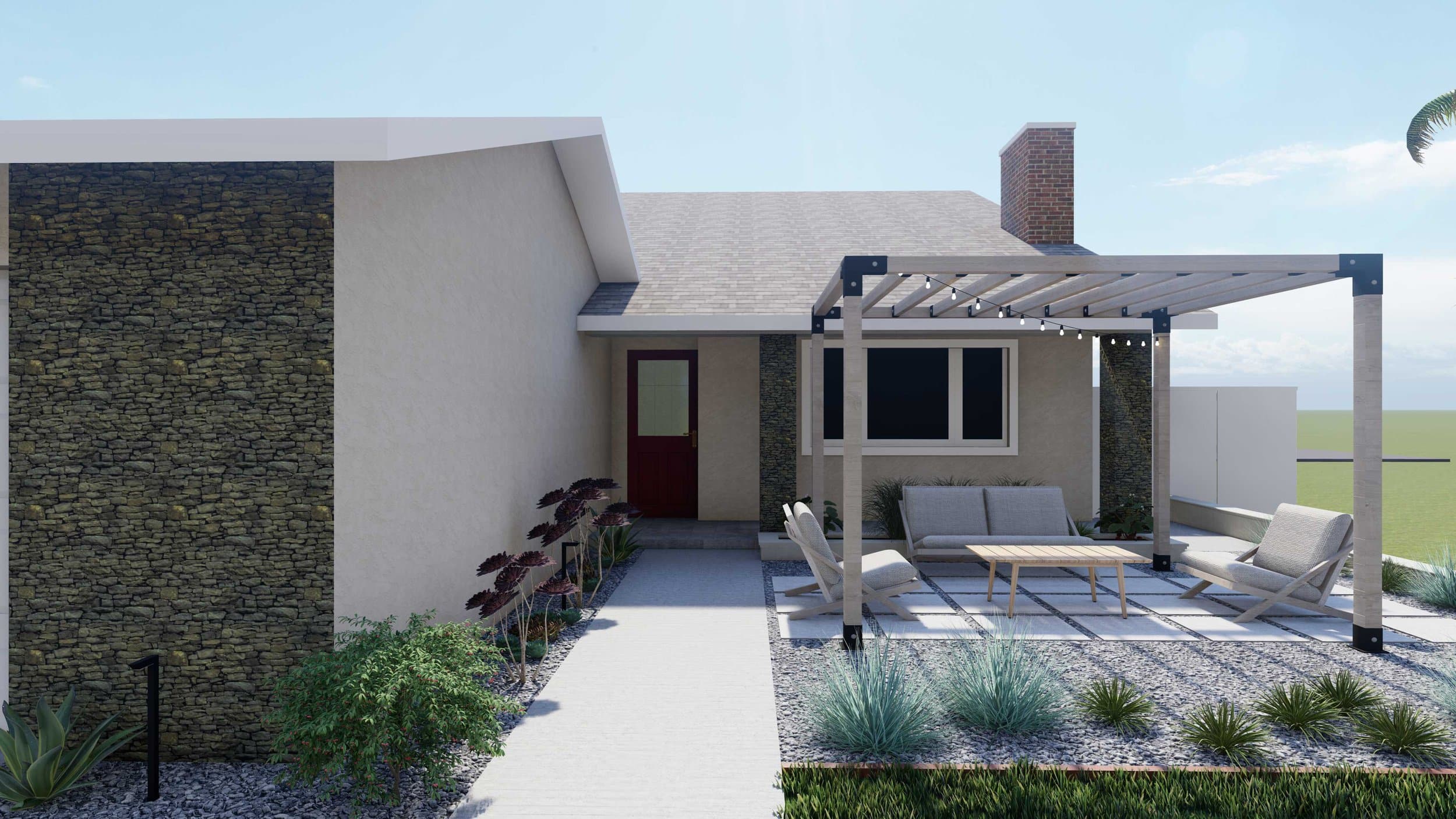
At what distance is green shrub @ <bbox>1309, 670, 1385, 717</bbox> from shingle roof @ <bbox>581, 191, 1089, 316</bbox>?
6523 mm

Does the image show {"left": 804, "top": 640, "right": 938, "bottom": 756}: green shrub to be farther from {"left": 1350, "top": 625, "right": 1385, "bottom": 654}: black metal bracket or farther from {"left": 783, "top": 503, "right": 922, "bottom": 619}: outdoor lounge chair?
{"left": 1350, "top": 625, "right": 1385, "bottom": 654}: black metal bracket

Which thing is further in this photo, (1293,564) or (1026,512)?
(1026,512)

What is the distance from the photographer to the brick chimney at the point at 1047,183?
493 inches

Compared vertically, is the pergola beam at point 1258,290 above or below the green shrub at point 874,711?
above

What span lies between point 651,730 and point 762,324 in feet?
19.9

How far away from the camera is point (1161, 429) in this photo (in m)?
8.58

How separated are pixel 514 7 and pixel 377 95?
5571 millimetres

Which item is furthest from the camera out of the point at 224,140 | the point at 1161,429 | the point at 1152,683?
the point at 1161,429

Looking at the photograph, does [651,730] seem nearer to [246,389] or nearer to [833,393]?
[246,389]

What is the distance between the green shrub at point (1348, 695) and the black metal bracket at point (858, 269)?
3.94 metres

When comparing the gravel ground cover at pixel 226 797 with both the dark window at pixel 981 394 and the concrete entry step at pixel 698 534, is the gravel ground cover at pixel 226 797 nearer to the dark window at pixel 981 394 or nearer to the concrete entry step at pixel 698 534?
the concrete entry step at pixel 698 534

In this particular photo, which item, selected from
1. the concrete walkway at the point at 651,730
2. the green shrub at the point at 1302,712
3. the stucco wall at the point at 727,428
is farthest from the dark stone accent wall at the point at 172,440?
the stucco wall at the point at 727,428

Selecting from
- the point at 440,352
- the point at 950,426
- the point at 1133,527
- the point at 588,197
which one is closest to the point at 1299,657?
the point at 1133,527

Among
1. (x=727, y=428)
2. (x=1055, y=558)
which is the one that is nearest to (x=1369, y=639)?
(x=1055, y=558)
